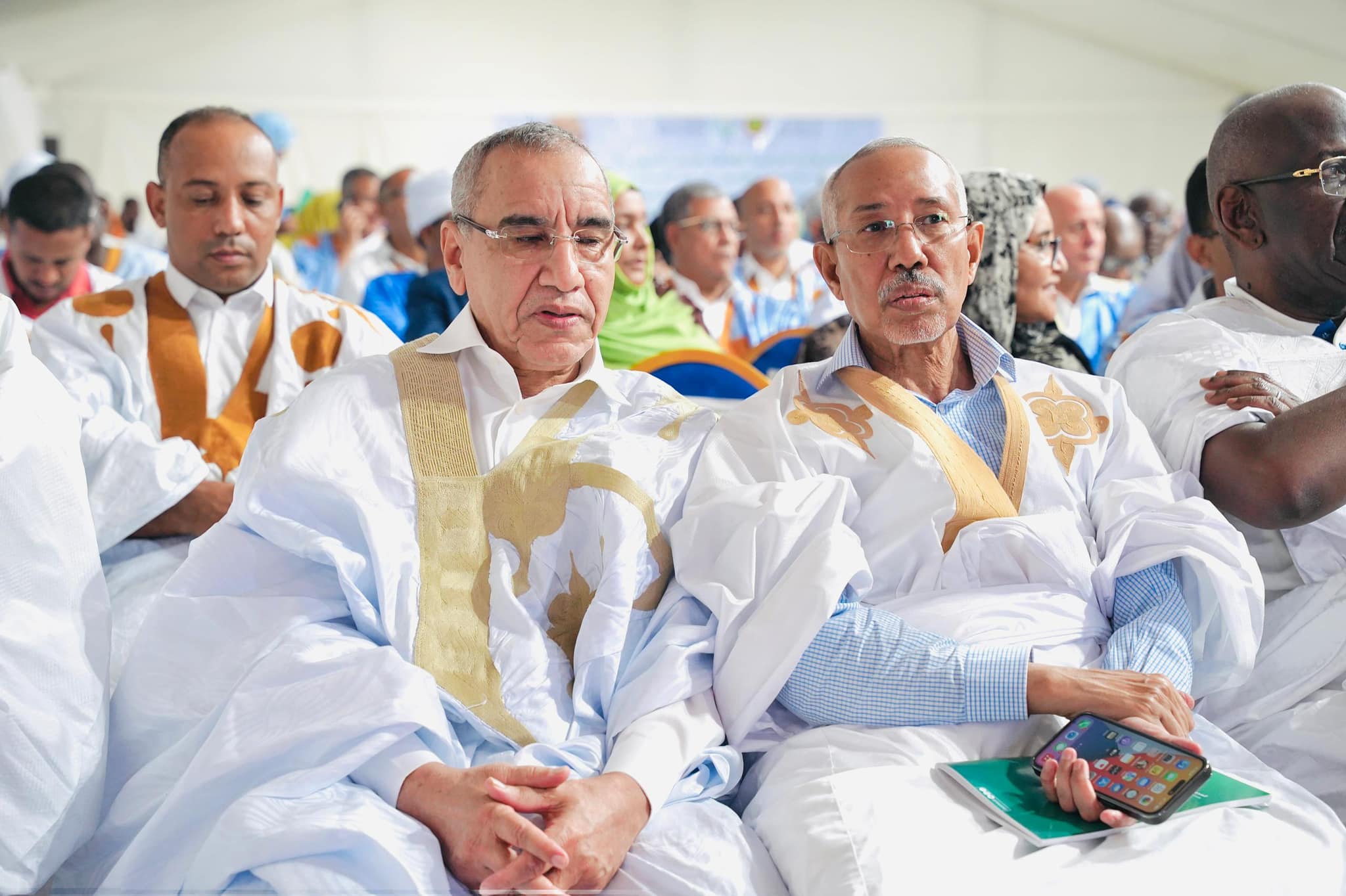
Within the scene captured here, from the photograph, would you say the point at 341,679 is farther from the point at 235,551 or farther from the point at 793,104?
the point at 793,104

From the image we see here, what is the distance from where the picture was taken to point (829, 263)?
2.40 metres

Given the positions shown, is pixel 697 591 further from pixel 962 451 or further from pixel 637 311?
pixel 637 311

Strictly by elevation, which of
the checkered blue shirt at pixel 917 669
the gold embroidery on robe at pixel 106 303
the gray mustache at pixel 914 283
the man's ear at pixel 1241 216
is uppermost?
the man's ear at pixel 1241 216

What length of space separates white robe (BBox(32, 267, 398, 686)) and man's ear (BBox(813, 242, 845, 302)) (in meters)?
1.18

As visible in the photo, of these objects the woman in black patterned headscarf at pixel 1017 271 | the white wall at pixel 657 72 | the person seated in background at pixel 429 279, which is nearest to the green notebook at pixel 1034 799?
A: the woman in black patterned headscarf at pixel 1017 271

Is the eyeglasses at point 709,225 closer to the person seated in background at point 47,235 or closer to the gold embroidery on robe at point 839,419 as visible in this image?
the person seated in background at point 47,235

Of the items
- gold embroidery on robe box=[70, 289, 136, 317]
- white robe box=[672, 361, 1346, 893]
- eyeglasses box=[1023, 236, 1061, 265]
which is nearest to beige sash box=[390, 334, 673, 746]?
white robe box=[672, 361, 1346, 893]

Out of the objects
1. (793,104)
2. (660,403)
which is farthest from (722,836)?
(793,104)

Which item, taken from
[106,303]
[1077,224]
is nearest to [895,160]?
[106,303]

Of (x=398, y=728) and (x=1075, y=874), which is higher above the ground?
(x=398, y=728)

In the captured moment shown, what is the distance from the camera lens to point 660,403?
89.7 inches

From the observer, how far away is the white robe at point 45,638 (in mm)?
1788

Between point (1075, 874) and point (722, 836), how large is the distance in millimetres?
476

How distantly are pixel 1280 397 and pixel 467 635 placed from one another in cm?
156
